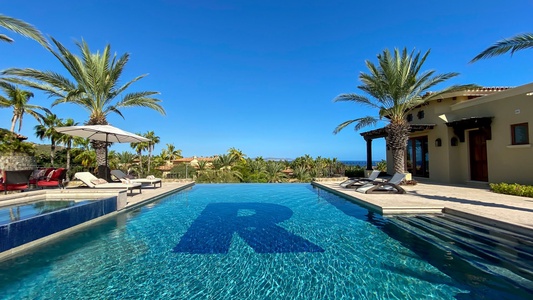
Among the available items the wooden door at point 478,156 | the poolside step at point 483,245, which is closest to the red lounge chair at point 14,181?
the poolside step at point 483,245

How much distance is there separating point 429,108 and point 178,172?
57.8 ft

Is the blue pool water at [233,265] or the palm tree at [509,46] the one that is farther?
the palm tree at [509,46]

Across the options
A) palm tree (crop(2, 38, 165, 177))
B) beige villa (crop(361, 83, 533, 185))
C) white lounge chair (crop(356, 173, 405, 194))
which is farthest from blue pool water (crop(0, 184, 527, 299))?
palm tree (crop(2, 38, 165, 177))

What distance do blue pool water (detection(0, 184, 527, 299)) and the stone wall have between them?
17.2m

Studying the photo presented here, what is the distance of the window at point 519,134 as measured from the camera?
1073 centimetres

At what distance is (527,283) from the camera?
11.5 ft

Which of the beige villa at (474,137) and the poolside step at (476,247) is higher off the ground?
the beige villa at (474,137)

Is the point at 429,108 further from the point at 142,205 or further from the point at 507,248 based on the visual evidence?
the point at 142,205

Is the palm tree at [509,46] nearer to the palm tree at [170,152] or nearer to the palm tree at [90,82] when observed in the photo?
the palm tree at [90,82]

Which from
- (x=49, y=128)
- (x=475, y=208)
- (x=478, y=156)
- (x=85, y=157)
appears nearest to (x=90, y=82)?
(x=475, y=208)

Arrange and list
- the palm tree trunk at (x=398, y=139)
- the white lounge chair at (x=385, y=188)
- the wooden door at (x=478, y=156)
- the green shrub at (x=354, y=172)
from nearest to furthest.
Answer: the white lounge chair at (x=385, y=188) → the wooden door at (x=478, y=156) → the palm tree trunk at (x=398, y=139) → the green shrub at (x=354, y=172)

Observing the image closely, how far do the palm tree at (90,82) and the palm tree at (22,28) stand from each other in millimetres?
6287

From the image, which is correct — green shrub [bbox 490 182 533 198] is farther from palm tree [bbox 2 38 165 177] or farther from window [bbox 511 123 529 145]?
palm tree [bbox 2 38 165 177]

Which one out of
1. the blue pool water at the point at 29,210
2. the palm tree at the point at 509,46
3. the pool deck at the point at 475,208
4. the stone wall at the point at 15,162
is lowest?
the pool deck at the point at 475,208
